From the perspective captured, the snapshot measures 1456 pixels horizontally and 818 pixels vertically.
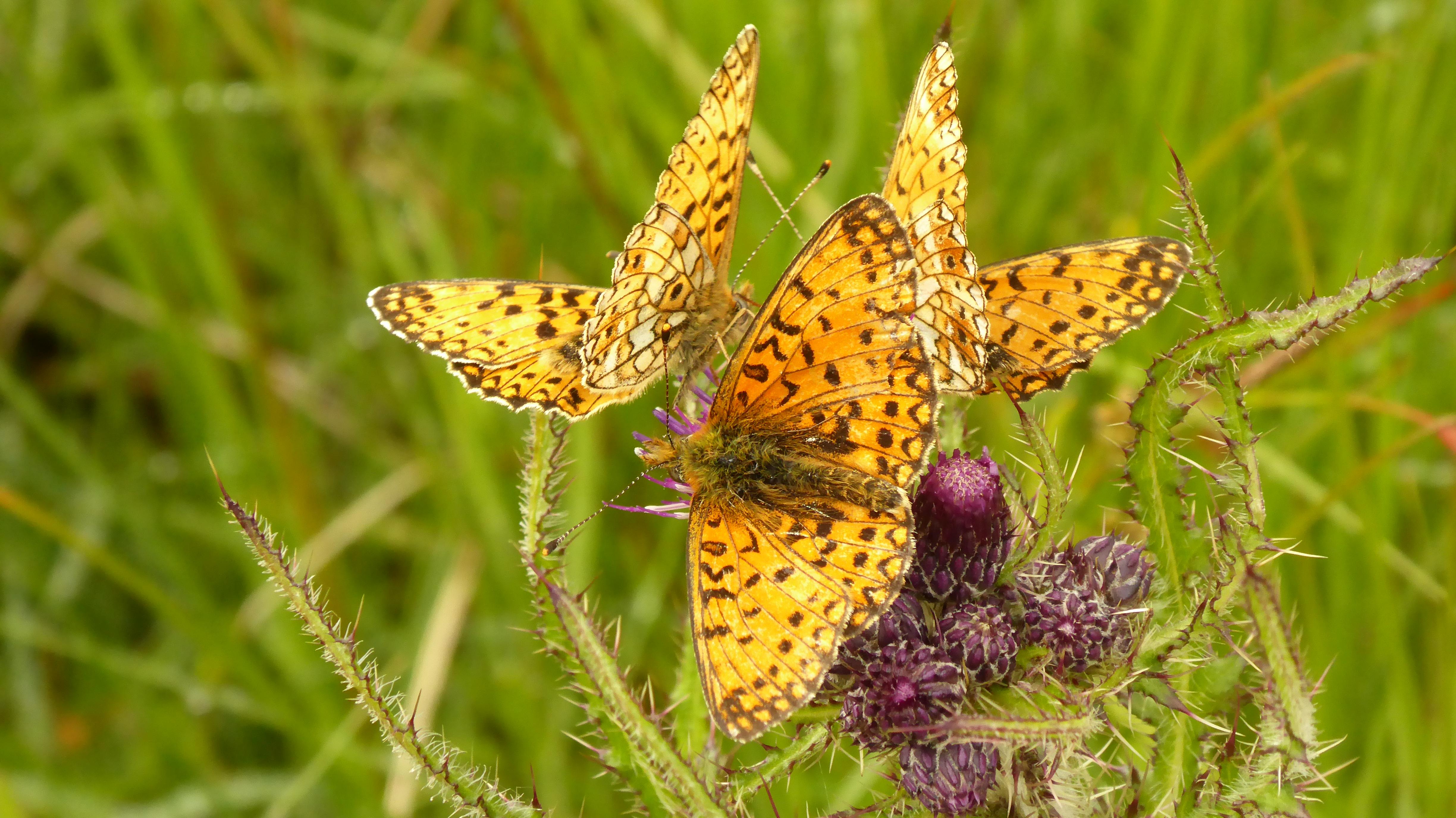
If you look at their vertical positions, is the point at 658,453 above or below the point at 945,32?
below

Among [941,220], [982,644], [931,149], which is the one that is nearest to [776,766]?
[982,644]

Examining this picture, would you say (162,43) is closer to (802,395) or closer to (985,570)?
(802,395)

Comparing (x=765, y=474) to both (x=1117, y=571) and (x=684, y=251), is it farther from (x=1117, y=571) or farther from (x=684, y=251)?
(x=1117, y=571)

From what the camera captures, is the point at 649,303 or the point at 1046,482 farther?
the point at 649,303

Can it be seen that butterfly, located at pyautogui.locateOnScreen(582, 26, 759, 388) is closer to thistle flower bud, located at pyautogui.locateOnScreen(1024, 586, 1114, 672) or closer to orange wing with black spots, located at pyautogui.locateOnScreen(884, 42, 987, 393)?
orange wing with black spots, located at pyautogui.locateOnScreen(884, 42, 987, 393)

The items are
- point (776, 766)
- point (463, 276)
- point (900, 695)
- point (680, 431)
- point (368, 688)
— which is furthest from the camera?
point (463, 276)

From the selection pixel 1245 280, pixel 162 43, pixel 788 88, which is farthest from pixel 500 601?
pixel 1245 280
